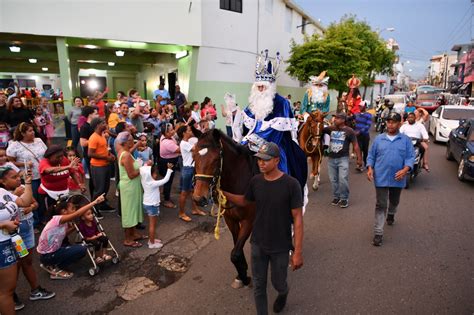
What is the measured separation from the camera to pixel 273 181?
3242 millimetres

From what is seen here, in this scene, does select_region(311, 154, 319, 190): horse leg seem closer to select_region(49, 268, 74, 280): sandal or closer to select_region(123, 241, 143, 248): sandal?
select_region(123, 241, 143, 248): sandal

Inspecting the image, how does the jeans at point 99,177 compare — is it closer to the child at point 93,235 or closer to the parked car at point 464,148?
the child at point 93,235

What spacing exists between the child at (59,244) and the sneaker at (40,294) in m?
0.40

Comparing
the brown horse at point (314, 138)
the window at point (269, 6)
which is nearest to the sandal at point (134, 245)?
the brown horse at point (314, 138)

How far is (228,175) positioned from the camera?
4.05 m

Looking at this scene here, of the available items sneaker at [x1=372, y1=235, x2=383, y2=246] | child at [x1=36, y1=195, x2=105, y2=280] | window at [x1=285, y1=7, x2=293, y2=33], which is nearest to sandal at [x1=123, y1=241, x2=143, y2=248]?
child at [x1=36, y1=195, x2=105, y2=280]

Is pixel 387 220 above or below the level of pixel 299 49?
below

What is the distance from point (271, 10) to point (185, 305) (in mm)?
19901

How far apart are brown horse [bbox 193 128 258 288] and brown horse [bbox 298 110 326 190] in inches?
189

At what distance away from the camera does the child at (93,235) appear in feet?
15.8

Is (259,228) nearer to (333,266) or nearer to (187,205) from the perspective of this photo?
(333,266)

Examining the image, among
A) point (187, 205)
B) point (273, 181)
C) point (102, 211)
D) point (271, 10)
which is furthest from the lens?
point (271, 10)

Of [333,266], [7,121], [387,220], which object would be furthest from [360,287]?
[7,121]

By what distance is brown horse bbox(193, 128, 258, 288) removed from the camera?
12.0 ft
